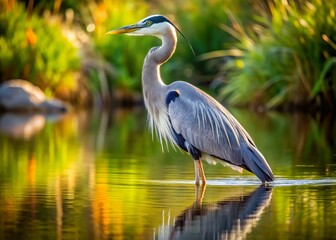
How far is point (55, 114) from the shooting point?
22.3 metres

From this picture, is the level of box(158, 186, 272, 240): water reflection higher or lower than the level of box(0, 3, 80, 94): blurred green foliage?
lower

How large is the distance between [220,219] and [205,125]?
266cm

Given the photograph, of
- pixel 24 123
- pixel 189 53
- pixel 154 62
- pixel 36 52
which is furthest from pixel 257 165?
pixel 189 53

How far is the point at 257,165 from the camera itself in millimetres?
9812

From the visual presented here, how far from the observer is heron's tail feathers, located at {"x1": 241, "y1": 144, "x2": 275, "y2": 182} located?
9.78 m

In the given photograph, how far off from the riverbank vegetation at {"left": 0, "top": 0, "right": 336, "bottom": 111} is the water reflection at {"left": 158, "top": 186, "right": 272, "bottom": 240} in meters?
10.5

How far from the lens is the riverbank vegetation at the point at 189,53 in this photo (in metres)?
20.8

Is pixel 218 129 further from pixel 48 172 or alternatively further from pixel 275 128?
pixel 275 128

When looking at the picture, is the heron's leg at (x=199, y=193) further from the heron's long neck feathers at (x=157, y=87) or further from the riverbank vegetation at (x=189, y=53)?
the riverbank vegetation at (x=189, y=53)

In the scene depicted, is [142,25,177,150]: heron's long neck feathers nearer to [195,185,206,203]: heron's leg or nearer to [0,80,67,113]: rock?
[195,185,206,203]: heron's leg

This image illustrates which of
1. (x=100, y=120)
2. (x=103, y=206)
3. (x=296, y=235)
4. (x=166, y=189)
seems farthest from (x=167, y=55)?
(x=100, y=120)

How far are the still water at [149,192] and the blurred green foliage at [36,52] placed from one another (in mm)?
6675

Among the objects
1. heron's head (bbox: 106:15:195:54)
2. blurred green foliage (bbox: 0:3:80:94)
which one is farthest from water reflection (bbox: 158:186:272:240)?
blurred green foliage (bbox: 0:3:80:94)

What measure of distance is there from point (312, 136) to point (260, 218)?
28.4ft
